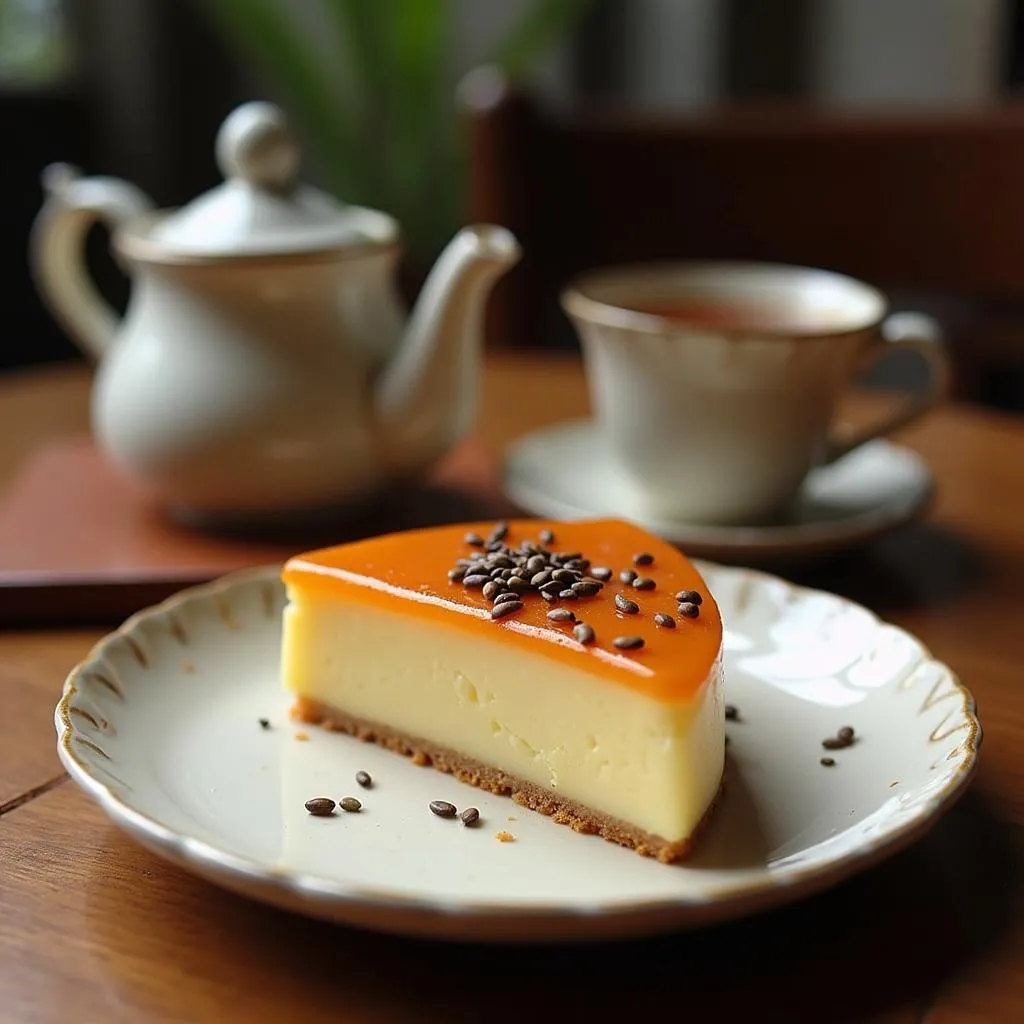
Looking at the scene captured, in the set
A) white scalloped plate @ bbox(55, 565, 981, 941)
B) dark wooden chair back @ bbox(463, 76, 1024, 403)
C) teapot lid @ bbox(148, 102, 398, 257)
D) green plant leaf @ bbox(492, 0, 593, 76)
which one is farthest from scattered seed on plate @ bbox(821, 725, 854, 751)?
green plant leaf @ bbox(492, 0, 593, 76)

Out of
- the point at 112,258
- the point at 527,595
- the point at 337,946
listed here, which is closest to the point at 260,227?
the point at 527,595

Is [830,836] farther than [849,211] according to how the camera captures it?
No

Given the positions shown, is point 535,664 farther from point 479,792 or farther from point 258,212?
point 258,212

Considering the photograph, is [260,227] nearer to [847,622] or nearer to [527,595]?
[527,595]

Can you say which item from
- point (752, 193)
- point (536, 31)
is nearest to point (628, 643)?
point (752, 193)

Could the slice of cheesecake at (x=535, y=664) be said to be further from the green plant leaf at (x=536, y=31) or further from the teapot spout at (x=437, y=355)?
the green plant leaf at (x=536, y=31)

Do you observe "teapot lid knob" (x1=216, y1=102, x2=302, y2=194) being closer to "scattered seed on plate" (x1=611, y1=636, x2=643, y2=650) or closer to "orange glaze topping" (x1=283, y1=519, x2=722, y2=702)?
"orange glaze topping" (x1=283, y1=519, x2=722, y2=702)

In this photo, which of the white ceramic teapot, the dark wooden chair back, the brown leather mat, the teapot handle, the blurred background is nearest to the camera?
the brown leather mat
